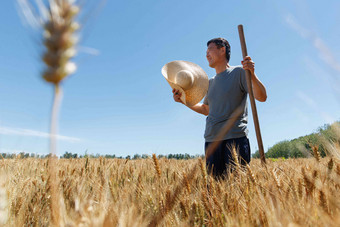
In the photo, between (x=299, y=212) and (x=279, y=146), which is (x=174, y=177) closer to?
(x=299, y=212)

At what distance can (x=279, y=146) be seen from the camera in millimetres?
26375

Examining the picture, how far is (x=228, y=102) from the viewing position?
111 inches

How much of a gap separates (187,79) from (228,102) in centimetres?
54

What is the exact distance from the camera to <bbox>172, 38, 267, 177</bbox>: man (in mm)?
2715

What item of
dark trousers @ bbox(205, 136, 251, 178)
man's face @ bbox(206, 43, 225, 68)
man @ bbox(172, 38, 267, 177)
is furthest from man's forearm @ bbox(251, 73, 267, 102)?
man's face @ bbox(206, 43, 225, 68)

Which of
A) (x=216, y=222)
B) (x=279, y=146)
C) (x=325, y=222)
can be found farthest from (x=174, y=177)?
(x=279, y=146)

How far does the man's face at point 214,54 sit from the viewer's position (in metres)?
3.05

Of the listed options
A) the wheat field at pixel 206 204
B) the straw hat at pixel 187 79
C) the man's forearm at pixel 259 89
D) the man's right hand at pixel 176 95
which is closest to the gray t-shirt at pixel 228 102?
the man's forearm at pixel 259 89

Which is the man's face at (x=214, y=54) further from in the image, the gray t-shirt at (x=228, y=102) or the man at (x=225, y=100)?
the gray t-shirt at (x=228, y=102)

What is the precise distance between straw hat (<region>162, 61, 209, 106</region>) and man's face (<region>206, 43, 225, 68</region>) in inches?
9.5

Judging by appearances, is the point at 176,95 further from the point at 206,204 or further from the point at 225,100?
the point at 206,204

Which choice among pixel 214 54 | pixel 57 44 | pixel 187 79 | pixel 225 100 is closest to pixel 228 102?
pixel 225 100

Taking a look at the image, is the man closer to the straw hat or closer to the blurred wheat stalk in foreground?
the straw hat

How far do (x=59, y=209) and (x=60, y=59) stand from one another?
1.51 feet
